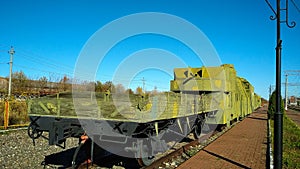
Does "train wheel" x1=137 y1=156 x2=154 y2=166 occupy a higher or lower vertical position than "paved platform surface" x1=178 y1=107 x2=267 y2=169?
higher

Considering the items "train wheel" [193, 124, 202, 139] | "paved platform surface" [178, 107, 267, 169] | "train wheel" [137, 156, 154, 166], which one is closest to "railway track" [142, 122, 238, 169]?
"train wheel" [137, 156, 154, 166]

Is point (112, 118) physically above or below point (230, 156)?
above

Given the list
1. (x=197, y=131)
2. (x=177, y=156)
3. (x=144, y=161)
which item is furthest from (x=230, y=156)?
(x=197, y=131)

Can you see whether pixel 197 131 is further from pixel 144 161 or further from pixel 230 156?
pixel 144 161

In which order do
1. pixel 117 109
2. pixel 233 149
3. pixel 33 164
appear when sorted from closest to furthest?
pixel 117 109, pixel 33 164, pixel 233 149

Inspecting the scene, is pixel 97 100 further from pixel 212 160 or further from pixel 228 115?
pixel 228 115

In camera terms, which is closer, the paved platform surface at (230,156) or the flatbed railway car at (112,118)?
the flatbed railway car at (112,118)

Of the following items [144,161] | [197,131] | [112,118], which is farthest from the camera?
[197,131]

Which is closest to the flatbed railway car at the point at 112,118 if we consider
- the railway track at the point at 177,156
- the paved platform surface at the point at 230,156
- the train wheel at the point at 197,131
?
the railway track at the point at 177,156

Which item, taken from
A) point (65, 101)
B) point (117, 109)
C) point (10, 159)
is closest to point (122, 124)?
point (117, 109)

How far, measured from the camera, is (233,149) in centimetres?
905

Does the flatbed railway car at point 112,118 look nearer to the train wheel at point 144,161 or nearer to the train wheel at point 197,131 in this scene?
the train wheel at point 144,161

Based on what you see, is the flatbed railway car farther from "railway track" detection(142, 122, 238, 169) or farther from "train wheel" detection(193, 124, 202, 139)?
"train wheel" detection(193, 124, 202, 139)

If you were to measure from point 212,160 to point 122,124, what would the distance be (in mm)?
3352
